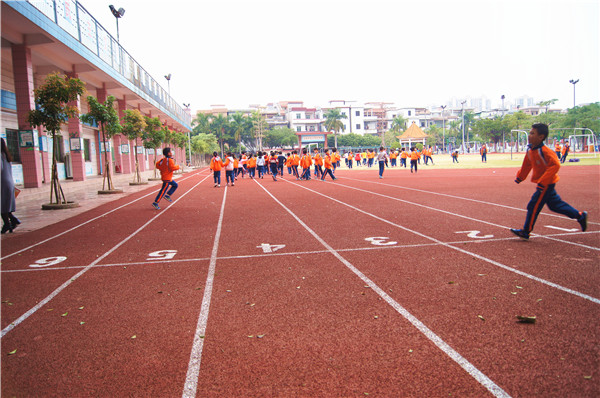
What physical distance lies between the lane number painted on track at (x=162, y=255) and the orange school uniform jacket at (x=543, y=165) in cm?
562

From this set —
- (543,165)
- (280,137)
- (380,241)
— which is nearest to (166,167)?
(380,241)

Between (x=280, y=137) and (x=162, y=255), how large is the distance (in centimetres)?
7796

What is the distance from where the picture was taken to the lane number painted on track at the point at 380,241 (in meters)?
6.81

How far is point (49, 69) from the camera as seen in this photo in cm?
1964

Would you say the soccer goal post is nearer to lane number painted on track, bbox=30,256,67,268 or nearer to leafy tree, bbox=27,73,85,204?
leafy tree, bbox=27,73,85,204

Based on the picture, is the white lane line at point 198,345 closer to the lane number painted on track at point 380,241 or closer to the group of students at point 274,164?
the lane number painted on track at point 380,241

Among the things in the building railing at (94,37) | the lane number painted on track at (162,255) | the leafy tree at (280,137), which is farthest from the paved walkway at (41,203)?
the leafy tree at (280,137)

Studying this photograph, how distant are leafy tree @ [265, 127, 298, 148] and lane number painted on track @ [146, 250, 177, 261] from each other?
253 feet

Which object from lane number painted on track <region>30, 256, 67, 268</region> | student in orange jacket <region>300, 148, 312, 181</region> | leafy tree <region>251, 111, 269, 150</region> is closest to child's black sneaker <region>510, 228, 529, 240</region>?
lane number painted on track <region>30, 256, 67, 268</region>

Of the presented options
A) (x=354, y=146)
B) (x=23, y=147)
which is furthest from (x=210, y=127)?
(x=23, y=147)

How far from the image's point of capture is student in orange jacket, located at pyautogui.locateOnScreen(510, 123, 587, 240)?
6.27 meters

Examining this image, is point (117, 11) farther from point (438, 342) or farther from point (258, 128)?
point (258, 128)

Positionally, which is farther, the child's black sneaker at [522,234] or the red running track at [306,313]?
the child's black sneaker at [522,234]

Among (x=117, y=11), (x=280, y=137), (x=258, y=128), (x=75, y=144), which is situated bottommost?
(x=75, y=144)
